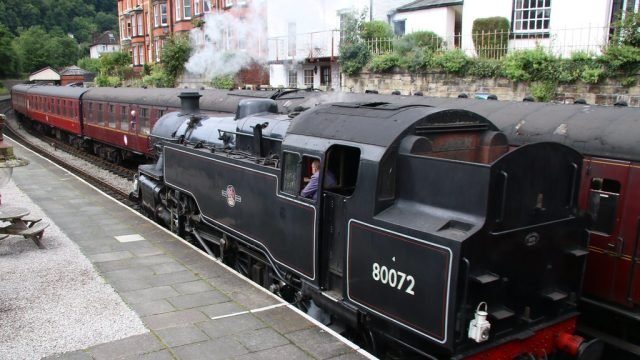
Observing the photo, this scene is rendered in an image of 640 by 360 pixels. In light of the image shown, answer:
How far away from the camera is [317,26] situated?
1568 centimetres

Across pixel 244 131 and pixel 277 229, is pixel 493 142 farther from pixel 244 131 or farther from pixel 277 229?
pixel 244 131

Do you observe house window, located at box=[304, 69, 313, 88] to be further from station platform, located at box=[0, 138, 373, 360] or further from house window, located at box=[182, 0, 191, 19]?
house window, located at box=[182, 0, 191, 19]

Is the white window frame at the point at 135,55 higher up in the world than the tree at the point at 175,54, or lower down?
higher up

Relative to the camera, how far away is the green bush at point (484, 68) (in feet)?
45.8

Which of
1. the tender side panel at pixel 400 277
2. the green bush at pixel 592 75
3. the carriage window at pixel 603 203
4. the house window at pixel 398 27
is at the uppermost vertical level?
the house window at pixel 398 27

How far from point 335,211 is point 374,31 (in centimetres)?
1387

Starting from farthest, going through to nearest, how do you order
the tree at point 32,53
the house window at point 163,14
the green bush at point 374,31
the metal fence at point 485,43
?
the tree at point 32,53 → the house window at point 163,14 → the green bush at point 374,31 → the metal fence at point 485,43

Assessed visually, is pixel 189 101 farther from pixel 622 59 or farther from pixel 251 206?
pixel 622 59

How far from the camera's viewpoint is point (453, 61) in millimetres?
14828

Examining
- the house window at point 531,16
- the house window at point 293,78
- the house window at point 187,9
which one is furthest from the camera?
the house window at point 187,9

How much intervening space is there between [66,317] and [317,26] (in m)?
11.8

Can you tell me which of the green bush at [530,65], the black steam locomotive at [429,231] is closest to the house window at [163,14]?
the green bush at [530,65]

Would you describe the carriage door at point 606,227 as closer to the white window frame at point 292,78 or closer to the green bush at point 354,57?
the green bush at point 354,57

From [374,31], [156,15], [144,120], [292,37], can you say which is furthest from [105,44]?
[374,31]
